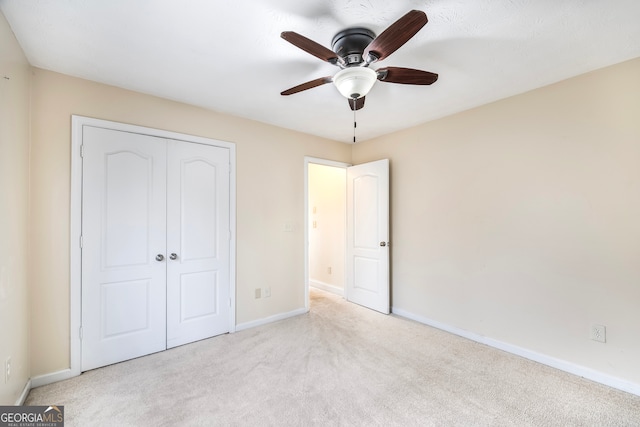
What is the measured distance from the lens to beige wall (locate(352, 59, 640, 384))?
6.80 ft

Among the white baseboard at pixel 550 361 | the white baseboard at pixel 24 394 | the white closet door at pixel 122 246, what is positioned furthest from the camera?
the white closet door at pixel 122 246

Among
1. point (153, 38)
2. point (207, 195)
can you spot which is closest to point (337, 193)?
point (207, 195)

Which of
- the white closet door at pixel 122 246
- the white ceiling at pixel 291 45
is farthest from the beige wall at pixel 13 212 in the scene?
the white closet door at pixel 122 246

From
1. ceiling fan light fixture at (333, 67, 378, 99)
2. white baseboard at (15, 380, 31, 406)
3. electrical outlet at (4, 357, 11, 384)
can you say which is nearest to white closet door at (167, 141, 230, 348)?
white baseboard at (15, 380, 31, 406)

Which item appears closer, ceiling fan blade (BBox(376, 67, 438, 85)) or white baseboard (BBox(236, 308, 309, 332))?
ceiling fan blade (BBox(376, 67, 438, 85))

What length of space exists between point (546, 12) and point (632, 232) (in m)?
1.68

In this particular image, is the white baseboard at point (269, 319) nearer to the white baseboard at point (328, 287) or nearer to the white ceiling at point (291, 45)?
the white baseboard at point (328, 287)

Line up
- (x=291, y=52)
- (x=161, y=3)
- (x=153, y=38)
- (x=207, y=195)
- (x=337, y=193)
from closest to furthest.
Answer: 1. (x=161, y=3)
2. (x=153, y=38)
3. (x=291, y=52)
4. (x=207, y=195)
5. (x=337, y=193)

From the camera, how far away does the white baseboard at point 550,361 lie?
2049 mm

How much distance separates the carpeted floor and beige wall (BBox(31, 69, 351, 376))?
0.54 meters

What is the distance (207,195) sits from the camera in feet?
9.60

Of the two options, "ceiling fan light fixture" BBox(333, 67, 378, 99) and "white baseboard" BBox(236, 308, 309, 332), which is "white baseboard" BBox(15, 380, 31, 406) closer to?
"white baseboard" BBox(236, 308, 309, 332)

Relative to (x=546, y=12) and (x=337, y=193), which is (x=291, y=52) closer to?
(x=546, y=12)

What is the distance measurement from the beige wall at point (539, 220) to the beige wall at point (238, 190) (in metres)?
1.53
